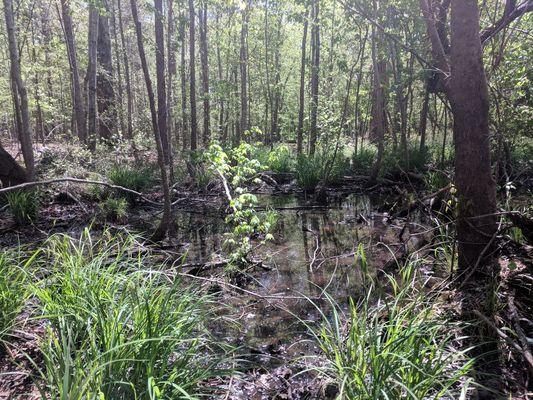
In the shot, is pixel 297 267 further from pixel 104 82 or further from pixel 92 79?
pixel 104 82

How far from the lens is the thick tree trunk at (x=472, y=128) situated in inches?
134

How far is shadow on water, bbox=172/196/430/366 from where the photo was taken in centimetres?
379

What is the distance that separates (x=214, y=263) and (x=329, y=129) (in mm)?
7615

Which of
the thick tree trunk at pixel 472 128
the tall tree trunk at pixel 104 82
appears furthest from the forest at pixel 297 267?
the tall tree trunk at pixel 104 82

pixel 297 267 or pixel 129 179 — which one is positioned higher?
pixel 129 179

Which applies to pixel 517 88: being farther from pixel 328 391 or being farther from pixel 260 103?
pixel 260 103

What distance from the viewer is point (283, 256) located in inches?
240

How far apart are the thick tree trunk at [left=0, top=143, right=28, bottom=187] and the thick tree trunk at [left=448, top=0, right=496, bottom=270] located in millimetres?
8187

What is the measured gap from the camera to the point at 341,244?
6.63 metres

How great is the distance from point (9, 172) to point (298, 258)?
6332 millimetres

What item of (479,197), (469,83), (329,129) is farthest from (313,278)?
(329,129)

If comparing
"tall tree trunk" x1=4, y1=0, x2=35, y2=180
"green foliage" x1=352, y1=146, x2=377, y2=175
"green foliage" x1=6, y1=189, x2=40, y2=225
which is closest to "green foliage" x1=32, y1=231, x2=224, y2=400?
"green foliage" x1=6, y1=189, x2=40, y2=225

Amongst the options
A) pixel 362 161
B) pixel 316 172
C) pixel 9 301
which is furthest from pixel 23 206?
pixel 362 161

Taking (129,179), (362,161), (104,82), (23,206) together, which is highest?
(104,82)
